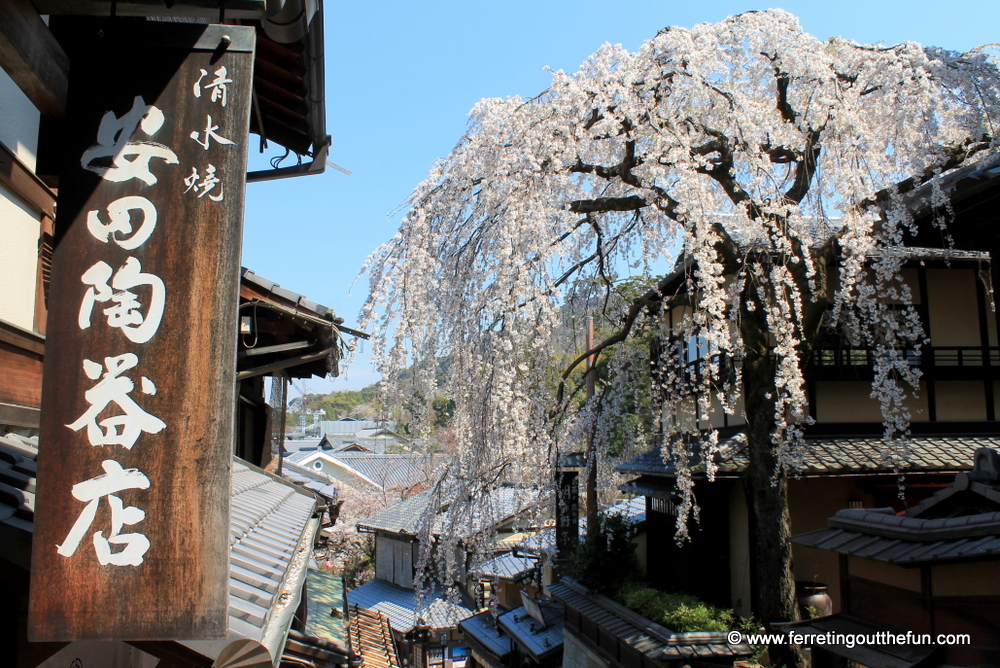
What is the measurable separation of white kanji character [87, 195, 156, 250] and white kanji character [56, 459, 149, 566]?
2.73ft

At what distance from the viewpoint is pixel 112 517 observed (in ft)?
8.22

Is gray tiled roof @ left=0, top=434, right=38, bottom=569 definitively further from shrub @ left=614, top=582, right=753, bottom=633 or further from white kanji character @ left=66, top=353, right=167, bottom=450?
shrub @ left=614, top=582, right=753, bottom=633

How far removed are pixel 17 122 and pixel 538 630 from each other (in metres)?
14.9

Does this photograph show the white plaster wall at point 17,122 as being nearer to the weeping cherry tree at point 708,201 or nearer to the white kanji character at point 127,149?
the white kanji character at point 127,149

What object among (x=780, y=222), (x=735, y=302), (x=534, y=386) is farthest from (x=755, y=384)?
(x=534, y=386)

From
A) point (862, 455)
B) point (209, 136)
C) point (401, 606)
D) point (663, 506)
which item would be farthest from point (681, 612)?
point (401, 606)

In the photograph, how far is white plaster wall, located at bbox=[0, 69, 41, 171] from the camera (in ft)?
11.5

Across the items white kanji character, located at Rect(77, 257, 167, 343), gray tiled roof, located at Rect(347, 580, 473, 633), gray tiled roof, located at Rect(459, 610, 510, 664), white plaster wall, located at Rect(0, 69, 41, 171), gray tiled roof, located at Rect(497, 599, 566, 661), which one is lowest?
gray tiled roof, located at Rect(347, 580, 473, 633)

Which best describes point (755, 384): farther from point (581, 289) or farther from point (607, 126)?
point (607, 126)

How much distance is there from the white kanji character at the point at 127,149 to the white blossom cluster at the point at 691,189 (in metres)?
4.92

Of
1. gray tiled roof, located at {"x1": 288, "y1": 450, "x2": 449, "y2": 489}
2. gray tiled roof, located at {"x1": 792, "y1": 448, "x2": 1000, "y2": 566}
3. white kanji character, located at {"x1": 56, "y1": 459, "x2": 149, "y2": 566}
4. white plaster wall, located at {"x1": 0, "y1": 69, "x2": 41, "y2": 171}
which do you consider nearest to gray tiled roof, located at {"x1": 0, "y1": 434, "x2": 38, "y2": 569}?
white kanji character, located at {"x1": 56, "y1": 459, "x2": 149, "y2": 566}

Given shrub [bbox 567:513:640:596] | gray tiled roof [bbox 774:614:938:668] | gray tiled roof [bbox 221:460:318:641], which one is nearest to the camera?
gray tiled roof [bbox 221:460:318:641]

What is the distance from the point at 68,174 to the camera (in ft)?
8.75

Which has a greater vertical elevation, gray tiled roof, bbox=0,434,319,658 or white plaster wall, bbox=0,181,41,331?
white plaster wall, bbox=0,181,41,331
